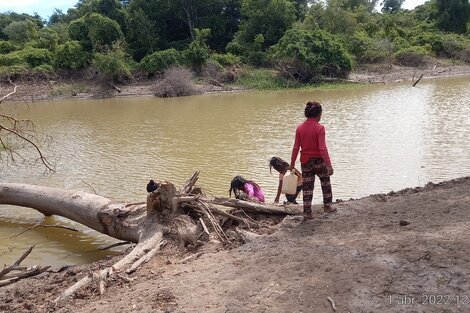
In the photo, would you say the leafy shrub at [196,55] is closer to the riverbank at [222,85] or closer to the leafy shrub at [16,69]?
the riverbank at [222,85]

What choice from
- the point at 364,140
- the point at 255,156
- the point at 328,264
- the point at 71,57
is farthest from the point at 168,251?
the point at 71,57

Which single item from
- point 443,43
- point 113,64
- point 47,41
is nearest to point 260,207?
point 113,64

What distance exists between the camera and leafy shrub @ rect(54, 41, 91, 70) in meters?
39.4

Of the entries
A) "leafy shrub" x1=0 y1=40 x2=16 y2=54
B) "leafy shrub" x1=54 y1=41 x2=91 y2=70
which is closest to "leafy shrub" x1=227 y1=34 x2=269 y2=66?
"leafy shrub" x1=54 y1=41 x2=91 y2=70

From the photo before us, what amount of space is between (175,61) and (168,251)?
113ft

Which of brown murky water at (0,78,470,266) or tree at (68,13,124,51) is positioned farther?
tree at (68,13,124,51)

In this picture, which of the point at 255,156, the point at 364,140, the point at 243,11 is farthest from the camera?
the point at 243,11

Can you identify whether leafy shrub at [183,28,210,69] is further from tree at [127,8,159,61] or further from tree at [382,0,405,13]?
tree at [382,0,405,13]

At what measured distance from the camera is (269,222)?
602cm

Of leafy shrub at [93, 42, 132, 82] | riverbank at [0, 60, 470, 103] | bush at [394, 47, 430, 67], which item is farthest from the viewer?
bush at [394, 47, 430, 67]

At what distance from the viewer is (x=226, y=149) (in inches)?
540

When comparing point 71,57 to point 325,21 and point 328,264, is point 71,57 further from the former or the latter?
point 328,264

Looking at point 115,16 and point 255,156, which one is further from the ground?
point 115,16

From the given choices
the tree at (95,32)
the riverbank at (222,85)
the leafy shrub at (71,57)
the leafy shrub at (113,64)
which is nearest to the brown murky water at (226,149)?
the riverbank at (222,85)
